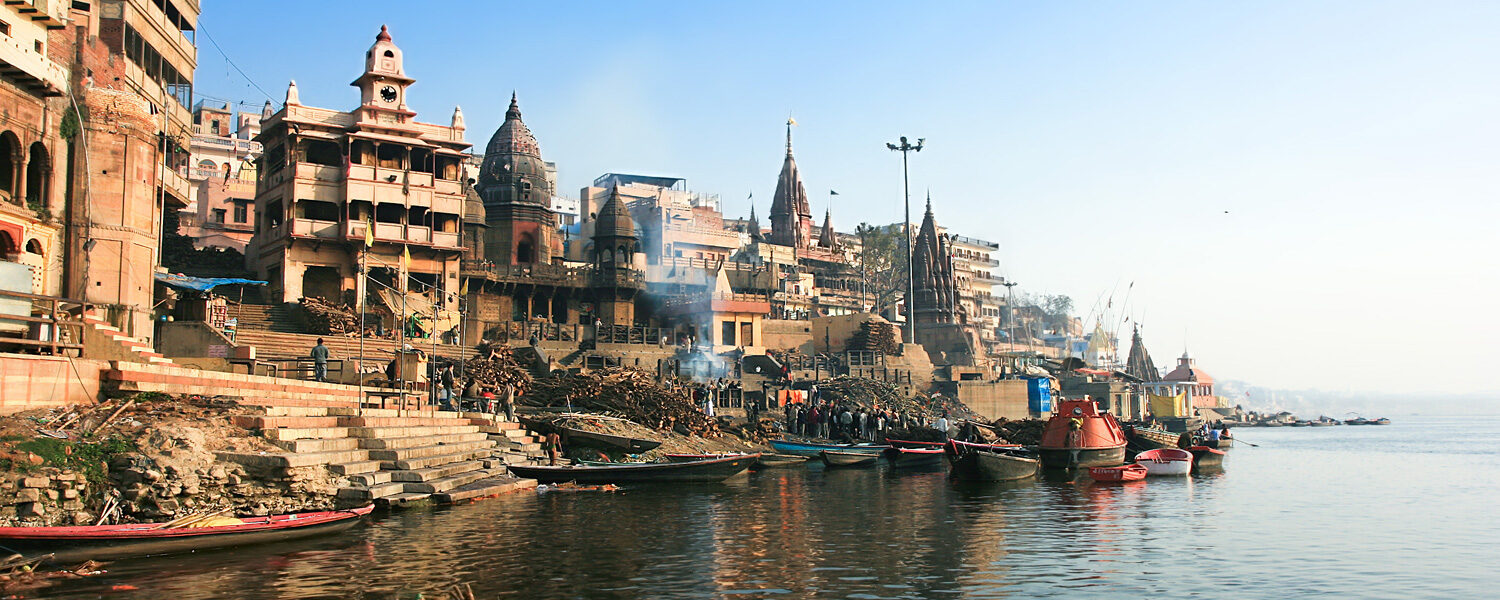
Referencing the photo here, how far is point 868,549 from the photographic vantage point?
17453mm

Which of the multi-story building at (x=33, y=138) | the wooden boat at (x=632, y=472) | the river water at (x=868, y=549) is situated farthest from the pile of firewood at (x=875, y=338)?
the multi-story building at (x=33, y=138)

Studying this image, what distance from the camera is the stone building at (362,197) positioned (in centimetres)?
4494

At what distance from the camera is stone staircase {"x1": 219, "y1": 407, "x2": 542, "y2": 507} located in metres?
17.7

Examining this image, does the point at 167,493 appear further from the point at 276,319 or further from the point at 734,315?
the point at 734,315

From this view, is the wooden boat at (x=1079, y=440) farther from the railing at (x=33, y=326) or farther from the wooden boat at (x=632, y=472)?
the railing at (x=33, y=326)

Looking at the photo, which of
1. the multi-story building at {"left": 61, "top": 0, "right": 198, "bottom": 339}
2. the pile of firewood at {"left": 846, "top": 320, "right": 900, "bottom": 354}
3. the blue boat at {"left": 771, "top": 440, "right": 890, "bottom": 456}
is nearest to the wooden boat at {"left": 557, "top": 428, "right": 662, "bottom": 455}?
the blue boat at {"left": 771, "top": 440, "right": 890, "bottom": 456}

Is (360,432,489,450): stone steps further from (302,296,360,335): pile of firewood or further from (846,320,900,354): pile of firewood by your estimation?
(846,320,900,354): pile of firewood

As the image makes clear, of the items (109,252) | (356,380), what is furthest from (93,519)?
(356,380)

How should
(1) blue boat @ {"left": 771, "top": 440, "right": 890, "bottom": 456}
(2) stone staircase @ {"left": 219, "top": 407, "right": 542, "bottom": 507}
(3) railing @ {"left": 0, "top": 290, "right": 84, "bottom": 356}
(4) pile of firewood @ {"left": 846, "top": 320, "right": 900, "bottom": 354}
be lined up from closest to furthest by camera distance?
(3) railing @ {"left": 0, "top": 290, "right": 84, "bottom": 356}, (2) stone staircase @ {"left": 219, "top": 407, "right": 542, "bottom": 507}, (1) blue boat @ {"left": 771, "top": 440, "right": 890, "bottom": 456}, (4) pile of firewood @ {"left": 846, "top": 320, "right": 900, "bottom": 354}

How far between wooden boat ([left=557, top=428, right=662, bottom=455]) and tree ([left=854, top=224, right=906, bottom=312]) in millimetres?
69867

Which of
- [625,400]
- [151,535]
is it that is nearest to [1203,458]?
[625,400]

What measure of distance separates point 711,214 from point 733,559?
66421mm

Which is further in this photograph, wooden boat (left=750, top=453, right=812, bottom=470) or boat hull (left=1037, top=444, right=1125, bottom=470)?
wooden boat (left=750, top=453, right=812, bottom=470)

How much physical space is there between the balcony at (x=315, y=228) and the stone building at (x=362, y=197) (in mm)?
41
